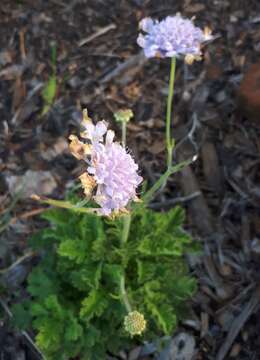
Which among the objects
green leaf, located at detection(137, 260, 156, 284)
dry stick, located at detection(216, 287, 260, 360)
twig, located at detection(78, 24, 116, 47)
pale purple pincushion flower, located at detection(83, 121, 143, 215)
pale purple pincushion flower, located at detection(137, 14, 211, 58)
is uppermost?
twig, located at detection(78, 24, 116, 47)

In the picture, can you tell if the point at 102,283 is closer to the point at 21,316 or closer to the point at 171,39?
the point at 21,316

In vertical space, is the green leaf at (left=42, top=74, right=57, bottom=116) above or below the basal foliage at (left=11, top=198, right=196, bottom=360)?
above

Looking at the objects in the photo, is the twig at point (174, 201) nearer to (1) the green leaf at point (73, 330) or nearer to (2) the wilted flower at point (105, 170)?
(1) the green leaf at point (73, 330)

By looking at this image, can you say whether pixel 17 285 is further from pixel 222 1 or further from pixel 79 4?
pixel 222 1

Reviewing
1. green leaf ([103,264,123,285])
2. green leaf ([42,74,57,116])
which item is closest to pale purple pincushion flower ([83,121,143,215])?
green leaf ([103,264,123,285])

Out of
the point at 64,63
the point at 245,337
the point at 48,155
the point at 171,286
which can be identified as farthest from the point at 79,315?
the point at 64,63

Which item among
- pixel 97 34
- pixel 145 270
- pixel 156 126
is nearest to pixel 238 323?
pixel 145 270

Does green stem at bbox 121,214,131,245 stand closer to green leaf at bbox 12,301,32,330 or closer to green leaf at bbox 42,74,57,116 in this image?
green leaf at bbox 12,301,32,330

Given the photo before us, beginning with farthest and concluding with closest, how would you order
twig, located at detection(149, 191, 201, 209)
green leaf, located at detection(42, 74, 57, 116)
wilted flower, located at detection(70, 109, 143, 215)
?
green leaf, located at detection(42, 74, 57, 116) → twig, located at detection(149, 191, 201, 209) → wilted flower, located at detection(70, 109, 143, 215)
